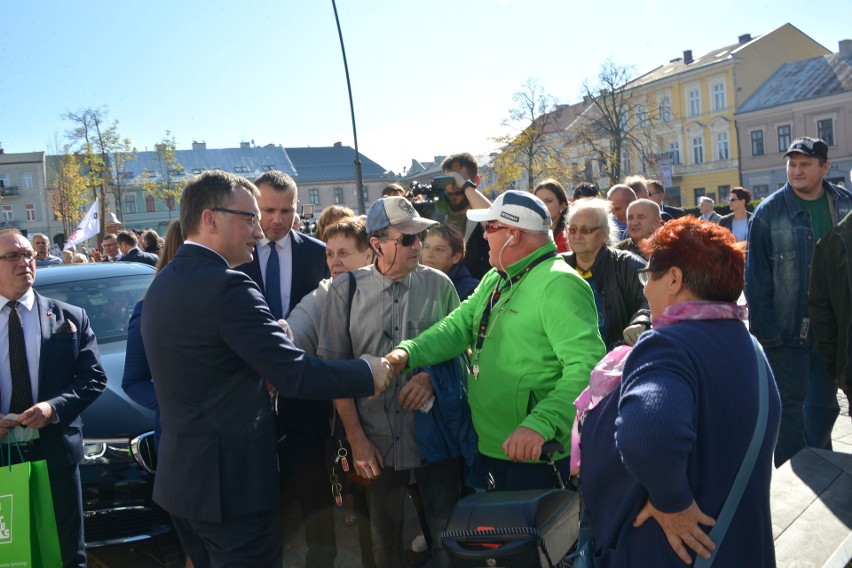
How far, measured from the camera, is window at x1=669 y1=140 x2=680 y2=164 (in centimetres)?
5838

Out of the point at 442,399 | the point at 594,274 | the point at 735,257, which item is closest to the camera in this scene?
the point at 735,257

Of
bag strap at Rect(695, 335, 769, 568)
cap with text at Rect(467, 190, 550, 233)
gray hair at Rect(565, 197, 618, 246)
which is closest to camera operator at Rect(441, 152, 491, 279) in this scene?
gray hair at Rect(565, 197, 618, 246)


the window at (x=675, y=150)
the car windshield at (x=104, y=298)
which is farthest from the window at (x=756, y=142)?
the car windshield at (x=104, y=298)

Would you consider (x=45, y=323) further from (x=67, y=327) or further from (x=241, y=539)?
(x=241, y=539)

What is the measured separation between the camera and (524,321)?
3.17 m

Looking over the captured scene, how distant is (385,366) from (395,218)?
80 centimetres

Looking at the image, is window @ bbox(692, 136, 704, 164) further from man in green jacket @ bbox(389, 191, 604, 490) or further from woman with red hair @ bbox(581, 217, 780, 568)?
woman with red hair @ bbox(581, 217, 780, 568)

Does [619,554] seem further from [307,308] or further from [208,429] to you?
[307,308]

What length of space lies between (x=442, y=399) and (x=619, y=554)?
60.6 inches

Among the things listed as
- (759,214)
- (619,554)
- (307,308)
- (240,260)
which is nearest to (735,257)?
(619,554)

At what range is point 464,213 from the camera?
19.4ft

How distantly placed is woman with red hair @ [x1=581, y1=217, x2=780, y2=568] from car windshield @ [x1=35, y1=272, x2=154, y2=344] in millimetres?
4795

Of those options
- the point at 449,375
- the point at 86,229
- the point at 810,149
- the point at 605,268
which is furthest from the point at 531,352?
the point at 86,229

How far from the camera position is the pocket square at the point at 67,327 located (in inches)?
161
